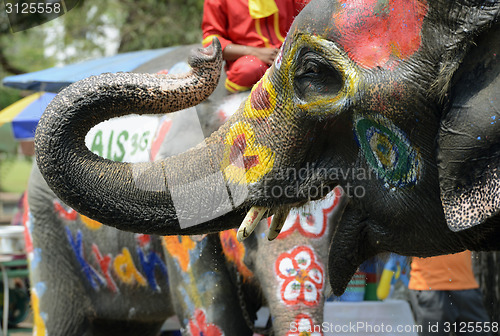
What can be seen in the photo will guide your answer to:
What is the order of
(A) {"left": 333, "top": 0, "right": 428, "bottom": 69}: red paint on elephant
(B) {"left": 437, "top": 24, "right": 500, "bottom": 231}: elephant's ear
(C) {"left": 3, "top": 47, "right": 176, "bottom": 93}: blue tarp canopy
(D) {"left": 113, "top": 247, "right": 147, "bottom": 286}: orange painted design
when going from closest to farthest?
1. (B) {"left": 437, "top": 24, "right": 500, "bottom": 231}: elephant's ear
2. (A) {"left": 333, "top": 0, "right": 428, "bottom": 69}: red paint on elephant
3. (D) {"left": 113, "top": 247, "right": 147, "bottom": 286}: orange painted design
4. (C) {"left": 3, "top": 47, "right": 176, "bottom": 93}: blue tarp canopy

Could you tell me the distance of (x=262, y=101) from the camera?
175cm

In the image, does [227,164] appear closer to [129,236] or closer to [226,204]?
[226,204]

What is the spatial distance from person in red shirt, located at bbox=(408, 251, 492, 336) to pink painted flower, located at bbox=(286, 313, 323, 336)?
108 centimetres

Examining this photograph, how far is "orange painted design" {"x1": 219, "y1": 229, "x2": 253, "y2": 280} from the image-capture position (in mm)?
2729

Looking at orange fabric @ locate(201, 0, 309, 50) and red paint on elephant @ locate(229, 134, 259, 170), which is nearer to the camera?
red paint on elephant @ locate(229, 134, 259, 170)

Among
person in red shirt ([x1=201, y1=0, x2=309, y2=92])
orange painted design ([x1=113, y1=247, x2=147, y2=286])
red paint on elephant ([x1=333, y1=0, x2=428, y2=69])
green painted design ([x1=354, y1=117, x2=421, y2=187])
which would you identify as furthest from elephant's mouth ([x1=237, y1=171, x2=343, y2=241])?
orange painted design ([x1=113, y1=247, x2=147, y2=286])

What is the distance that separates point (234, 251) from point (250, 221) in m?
1.04

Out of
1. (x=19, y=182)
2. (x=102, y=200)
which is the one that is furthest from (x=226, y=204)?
(x=19, y=182)

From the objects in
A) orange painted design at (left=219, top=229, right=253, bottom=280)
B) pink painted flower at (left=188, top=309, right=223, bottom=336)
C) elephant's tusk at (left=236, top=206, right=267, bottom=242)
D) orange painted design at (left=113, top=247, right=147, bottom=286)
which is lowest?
orange painted design at (left=113, top=247, right=147, bottom=286)

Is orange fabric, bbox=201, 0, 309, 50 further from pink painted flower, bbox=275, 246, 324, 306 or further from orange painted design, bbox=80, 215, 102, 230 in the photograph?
orange painted design, bbox=80, 215, 102, 230

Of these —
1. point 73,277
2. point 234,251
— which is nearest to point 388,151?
point 234,251

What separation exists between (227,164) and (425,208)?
1.50ft

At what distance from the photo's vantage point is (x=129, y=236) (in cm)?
320

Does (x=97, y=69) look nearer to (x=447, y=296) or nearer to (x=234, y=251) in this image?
(x=234, y=251)
